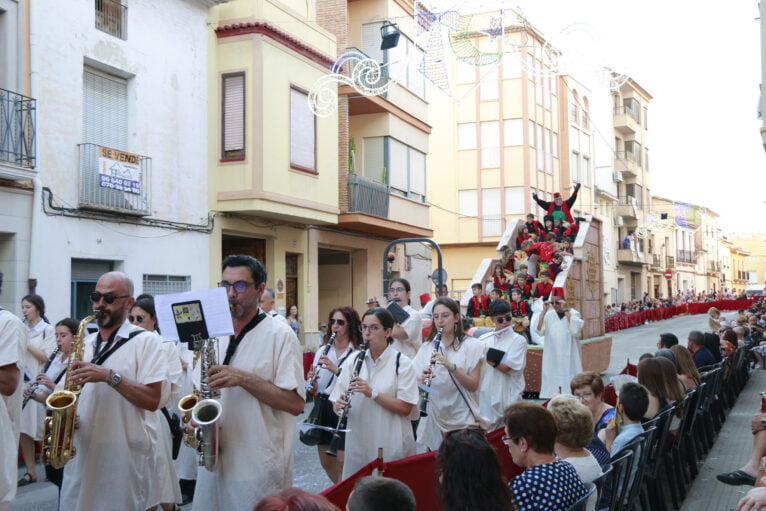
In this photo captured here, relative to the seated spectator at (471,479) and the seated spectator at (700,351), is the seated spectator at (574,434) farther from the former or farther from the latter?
the seated spectator at (700,351)

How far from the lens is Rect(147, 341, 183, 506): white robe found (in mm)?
4594

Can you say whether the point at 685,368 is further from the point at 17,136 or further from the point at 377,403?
the point at 17,136

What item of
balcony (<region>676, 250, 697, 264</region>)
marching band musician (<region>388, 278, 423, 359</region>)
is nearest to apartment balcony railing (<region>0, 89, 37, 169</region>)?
marching band musician (<region>388, 278, 423, 359</region>)

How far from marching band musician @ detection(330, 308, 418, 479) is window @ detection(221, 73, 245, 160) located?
519 inches

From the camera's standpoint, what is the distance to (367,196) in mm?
22828

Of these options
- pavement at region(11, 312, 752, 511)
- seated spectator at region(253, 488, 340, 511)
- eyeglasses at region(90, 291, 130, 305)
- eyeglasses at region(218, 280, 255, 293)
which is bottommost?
pavement at region(11, 312, 752, 511)

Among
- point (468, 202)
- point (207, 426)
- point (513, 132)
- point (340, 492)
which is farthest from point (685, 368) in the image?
point (468, 202)

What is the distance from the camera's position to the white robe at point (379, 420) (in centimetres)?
556

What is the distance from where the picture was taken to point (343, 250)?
24.6 metres

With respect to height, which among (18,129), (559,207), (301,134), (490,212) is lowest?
(559,207)

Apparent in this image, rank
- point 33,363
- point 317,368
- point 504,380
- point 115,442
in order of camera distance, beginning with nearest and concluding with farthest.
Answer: point 115,442 → point 317,368 → point 504,380 → point 33,363

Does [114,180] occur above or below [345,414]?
above

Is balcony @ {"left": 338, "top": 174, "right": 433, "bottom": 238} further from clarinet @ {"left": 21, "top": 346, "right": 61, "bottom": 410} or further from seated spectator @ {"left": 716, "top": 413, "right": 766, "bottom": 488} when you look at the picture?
seated spectator @ {"left": 716, "top": 413, "right": 766, "bottom": 488}

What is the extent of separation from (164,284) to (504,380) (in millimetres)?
11098
